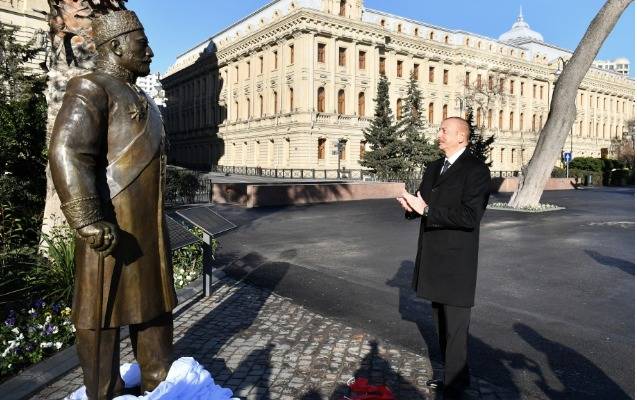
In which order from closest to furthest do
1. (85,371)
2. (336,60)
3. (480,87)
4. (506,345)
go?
(85,371), (506,345), (336,60), (480,87)

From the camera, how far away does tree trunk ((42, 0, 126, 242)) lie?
22.3 ft

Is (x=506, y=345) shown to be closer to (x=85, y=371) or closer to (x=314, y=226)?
(x=85, y=371)

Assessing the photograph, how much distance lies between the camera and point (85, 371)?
2.53 m

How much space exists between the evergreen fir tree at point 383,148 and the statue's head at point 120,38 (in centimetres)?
3056

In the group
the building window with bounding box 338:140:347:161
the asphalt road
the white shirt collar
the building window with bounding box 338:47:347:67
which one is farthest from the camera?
the building window with bounding box 338:47:347:67

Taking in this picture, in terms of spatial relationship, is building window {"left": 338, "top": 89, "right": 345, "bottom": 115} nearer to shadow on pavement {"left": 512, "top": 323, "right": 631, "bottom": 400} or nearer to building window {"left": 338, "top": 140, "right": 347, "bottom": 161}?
building window {"left": 338, "top": 140, "right": 347, "bottom": 161}

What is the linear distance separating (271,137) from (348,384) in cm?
4881

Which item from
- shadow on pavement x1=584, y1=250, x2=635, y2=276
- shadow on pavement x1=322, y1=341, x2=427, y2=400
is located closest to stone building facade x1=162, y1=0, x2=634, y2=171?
shadow on pavement x1=584, y1=250, x2=635, y2=276

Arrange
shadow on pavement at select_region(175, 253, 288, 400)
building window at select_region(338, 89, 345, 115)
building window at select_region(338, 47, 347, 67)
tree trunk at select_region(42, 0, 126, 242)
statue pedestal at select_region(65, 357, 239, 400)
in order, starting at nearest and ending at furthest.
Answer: statue pedestal at select_region(65, 357, 239, 400), shadow on pavement at select_region(175, 253, 288, 400), tree trunk at select_region(42, 0, 126, 242), building window at select_region(338, 47, 347, 67), building window at select_region(338, 89, 345, 115)

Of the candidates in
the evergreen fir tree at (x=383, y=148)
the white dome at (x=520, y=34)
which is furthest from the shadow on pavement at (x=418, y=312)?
the white dome at (x=520, y=34)

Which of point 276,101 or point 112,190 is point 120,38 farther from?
point 276,101

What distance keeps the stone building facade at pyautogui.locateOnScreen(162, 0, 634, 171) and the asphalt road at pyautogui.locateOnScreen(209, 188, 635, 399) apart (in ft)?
115

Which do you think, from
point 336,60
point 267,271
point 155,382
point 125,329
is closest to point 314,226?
point 267,271

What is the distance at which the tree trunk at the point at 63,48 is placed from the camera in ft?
22.3
